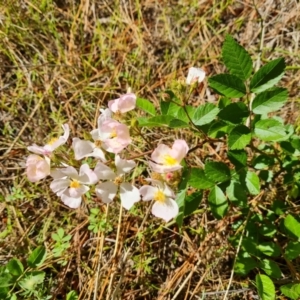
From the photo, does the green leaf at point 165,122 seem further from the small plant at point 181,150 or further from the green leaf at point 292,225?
the green leaf at point 292,225

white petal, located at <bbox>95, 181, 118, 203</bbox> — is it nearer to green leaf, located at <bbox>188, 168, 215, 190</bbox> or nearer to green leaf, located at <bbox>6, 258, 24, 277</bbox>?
green leaf, located at <bbox>188, 168, 215, 190</bbox>

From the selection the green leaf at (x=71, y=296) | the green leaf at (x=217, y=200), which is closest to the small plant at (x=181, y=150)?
the green leaf at (x=217, y=200)

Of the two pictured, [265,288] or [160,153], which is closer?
[160,153]

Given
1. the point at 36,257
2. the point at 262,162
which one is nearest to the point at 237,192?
the point at 262,162

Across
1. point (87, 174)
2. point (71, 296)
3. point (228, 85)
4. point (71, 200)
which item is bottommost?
point (71, 296)

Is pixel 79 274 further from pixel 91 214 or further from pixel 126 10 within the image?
pixel 126 10

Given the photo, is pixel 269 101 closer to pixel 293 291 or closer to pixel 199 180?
pixel 199 180
